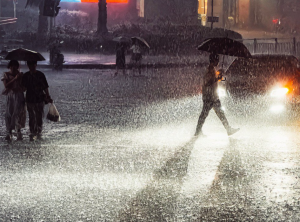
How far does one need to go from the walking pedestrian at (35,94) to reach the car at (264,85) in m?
4.03

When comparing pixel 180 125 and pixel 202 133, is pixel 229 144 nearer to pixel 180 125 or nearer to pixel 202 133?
pixel 202 133

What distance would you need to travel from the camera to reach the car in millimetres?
11844

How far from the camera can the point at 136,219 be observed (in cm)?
540

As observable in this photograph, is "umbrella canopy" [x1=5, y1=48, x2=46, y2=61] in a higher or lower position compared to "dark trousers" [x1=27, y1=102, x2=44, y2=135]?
higher

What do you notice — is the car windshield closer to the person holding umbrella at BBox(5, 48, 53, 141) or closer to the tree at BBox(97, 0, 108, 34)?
the person holding umbrella at BBox(5, 48, 53, 141)

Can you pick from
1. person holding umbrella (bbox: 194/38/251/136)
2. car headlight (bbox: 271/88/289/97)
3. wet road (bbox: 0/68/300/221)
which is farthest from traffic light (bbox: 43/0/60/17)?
person holding umbrella (bbox: 194/38/251/136)

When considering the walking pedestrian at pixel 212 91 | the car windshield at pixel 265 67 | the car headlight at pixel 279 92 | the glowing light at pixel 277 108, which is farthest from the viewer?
the car windshield at pixel 265 67

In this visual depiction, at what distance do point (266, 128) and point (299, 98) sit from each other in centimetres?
143

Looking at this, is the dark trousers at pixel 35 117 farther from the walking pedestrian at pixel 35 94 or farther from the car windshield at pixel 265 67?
the car windshield at pixel 265 67

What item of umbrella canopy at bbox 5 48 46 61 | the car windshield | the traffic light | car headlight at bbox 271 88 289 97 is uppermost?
the traffic light

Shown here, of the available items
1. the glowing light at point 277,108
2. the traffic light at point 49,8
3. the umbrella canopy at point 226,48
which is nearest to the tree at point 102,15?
the traffic light at point 49,8

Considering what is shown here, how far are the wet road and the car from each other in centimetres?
36

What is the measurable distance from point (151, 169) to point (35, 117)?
10.8 feet

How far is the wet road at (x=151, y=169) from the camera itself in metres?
5.73
